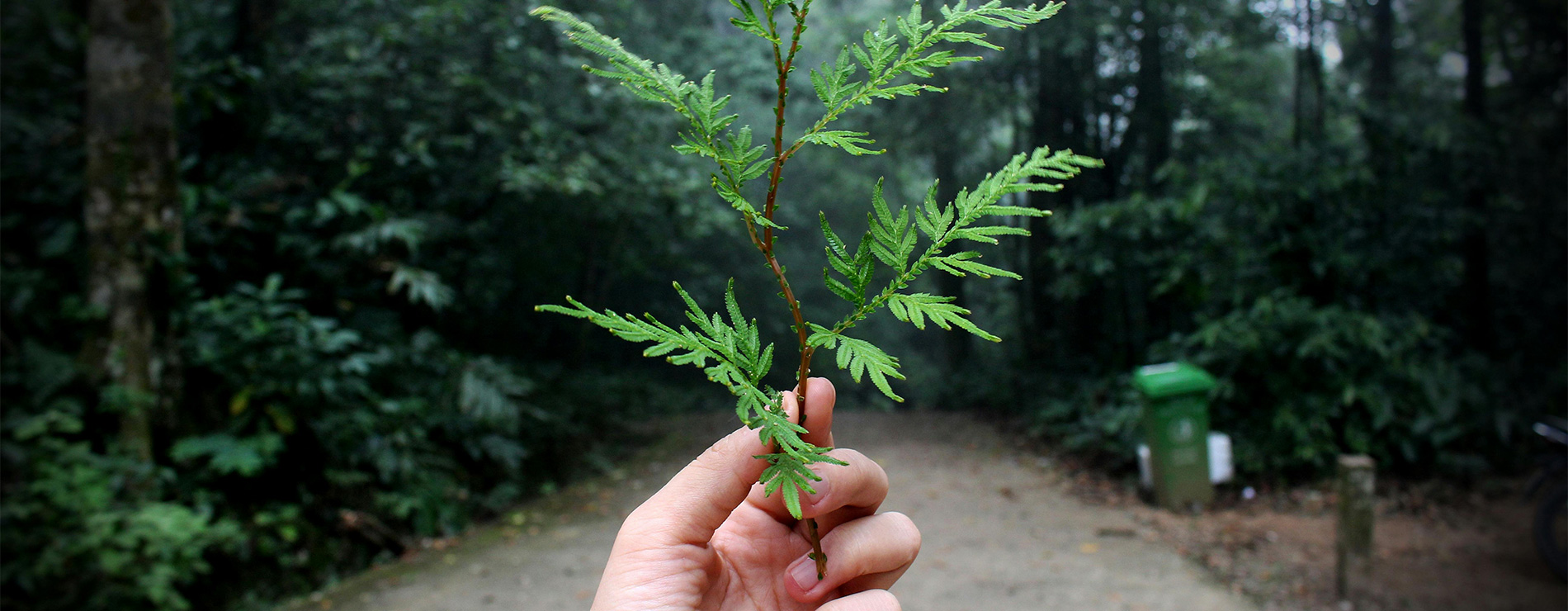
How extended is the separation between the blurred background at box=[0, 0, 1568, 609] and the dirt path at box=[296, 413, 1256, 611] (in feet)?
1.27

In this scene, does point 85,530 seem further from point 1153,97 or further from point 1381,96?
point 1381,96

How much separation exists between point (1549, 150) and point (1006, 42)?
4.37 meters

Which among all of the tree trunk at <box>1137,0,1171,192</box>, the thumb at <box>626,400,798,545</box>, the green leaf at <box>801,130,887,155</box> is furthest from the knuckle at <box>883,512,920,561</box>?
the tree trunk at <box>1137,0,1171,192</box>

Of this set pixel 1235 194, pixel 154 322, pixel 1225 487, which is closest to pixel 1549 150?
pixel 1235 194

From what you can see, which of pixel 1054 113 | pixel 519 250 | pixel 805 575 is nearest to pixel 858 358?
pixel 805 575

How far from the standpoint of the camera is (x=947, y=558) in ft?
16.4

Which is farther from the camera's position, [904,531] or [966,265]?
[904,531]

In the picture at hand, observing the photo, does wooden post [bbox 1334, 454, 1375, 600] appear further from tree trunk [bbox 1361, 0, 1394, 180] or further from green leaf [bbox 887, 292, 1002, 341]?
green leaf [bbox 887, 292, 1002, 341]

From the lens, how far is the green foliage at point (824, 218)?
0.76 metres

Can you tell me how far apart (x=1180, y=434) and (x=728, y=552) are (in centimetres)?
515

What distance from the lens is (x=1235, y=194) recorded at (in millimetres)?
6348

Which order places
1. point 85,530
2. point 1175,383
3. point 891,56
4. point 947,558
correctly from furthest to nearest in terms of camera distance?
point 1175,383 → point 947,558 → point 85,530 → point 891,56

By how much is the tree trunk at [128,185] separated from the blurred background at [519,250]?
0.06 feet

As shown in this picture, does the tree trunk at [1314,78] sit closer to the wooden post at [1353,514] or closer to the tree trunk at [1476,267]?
the tree trunk at [1476,267]
